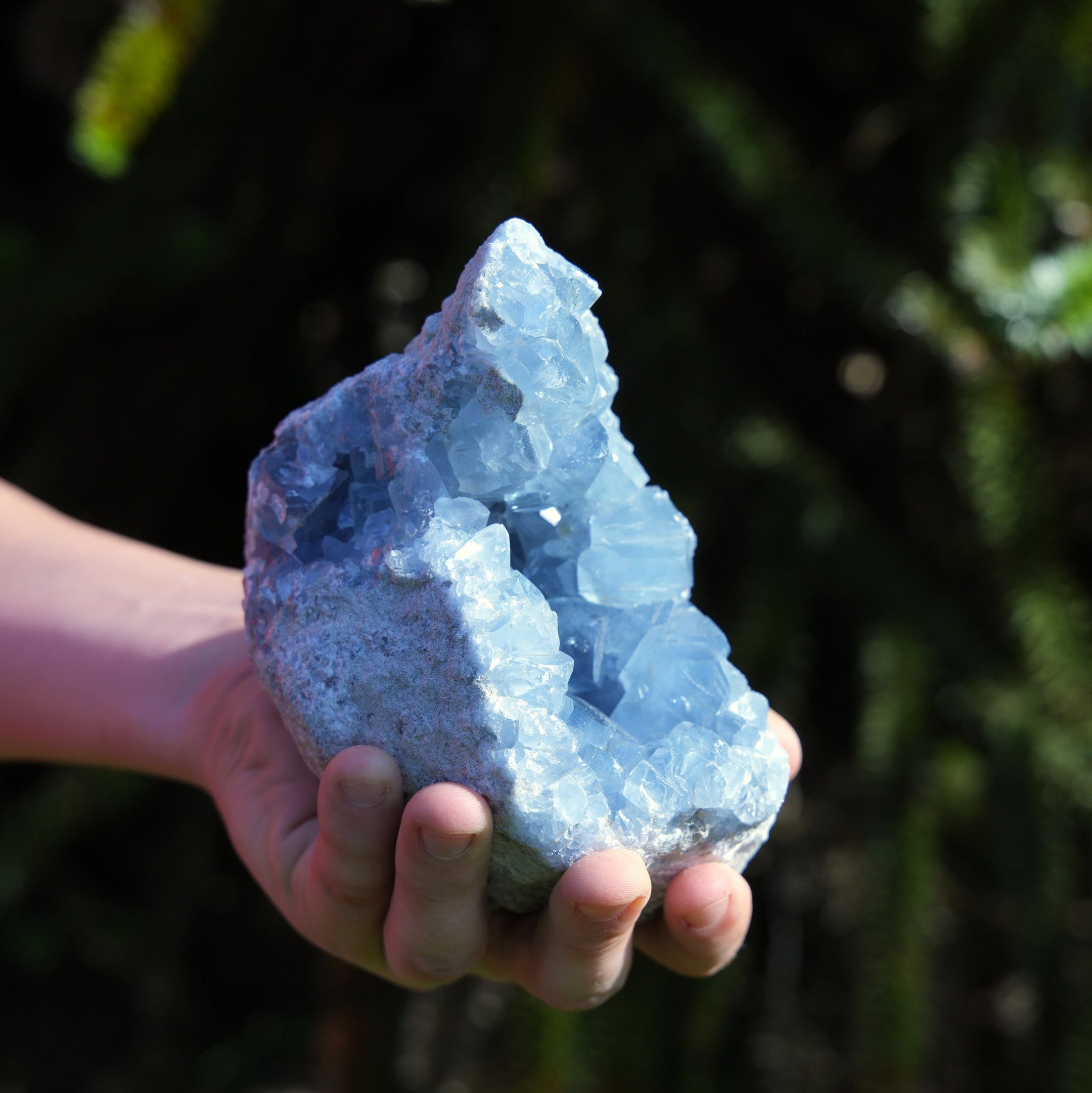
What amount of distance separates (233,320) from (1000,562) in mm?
1257

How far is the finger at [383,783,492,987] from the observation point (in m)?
0.78

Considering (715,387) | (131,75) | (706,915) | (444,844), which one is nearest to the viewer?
(444,844)

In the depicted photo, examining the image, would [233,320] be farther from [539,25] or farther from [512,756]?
[512,756]

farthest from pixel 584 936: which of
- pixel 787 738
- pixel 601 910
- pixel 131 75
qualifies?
pixel 131 75

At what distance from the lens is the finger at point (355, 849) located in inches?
31.6

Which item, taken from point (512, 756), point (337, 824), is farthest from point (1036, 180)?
point (337, 824)

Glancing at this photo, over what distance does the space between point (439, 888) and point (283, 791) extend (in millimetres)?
246

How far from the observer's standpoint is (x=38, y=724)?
1.10 metres

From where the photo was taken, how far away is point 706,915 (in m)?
0.91

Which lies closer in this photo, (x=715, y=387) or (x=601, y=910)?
(x=601, y=910)

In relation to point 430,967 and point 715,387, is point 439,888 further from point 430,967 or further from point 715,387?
point 715,387

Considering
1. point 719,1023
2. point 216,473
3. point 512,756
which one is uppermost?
point 512,756

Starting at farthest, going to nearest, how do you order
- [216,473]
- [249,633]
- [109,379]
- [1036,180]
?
[216,473] < [109,379] < [1036,180] < [249,633]

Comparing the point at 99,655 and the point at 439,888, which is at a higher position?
the point at 439,888
